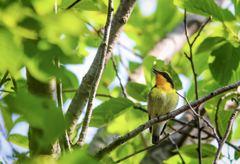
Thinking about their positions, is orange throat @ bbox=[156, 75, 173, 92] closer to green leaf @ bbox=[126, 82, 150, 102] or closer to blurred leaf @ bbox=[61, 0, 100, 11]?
green leaf @ bbox=[126, 82, 150, 102]

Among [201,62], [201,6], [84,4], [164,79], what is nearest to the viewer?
[84,4]

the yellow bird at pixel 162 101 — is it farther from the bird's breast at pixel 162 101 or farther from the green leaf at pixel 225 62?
the green leaf at pixel 225 62

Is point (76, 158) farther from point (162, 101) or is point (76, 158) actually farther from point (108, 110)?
point (162, 101)

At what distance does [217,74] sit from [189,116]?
6.87ft

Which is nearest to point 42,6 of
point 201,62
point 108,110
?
point 108,110

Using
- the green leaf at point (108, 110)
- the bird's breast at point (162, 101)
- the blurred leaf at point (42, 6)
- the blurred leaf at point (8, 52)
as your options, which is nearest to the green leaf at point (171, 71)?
the green leaf at point (108, 110)

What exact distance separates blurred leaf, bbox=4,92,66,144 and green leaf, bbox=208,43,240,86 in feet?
9.50

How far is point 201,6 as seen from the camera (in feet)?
8.34

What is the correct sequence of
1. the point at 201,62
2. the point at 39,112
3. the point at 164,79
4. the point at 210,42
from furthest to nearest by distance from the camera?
the point at 164,79 → the point at 201,62 → the point at 210,42 → the point at 39,112

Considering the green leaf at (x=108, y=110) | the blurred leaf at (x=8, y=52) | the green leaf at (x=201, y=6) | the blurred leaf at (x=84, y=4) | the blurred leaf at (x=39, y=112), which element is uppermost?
the green leaf at (x=201, y=6)

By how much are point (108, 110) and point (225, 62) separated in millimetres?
1675

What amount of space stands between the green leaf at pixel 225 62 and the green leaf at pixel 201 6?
60 cm

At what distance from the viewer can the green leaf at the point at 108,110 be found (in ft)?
9.74

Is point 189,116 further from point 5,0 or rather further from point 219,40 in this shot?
point 5,0
